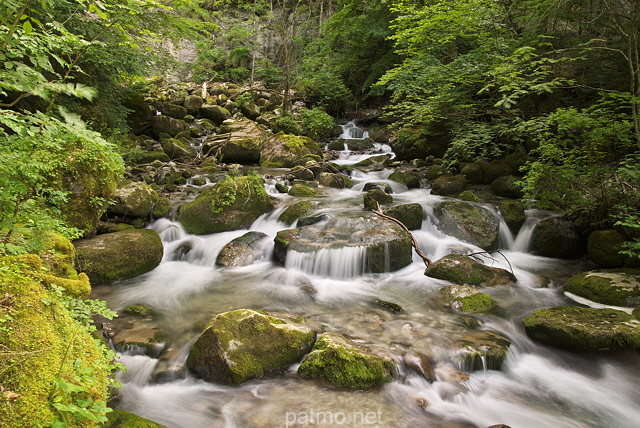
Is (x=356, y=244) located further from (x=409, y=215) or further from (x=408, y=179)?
(x=408, y=179)

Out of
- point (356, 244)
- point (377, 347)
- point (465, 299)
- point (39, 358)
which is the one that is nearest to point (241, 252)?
point (356, 244)

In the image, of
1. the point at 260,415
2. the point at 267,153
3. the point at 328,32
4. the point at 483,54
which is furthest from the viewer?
the point at 328,32

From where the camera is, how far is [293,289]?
5.79 metres

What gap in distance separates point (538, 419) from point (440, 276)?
282cm

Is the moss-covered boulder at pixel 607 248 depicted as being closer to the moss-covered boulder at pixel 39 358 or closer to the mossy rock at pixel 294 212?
the mossy rock at pixel 294 212

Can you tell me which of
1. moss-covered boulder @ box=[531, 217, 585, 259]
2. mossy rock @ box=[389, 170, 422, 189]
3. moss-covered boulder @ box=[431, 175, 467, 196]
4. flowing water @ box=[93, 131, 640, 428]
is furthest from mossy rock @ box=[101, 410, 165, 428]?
mossy rock @ box=[389, 170, 422, 189]

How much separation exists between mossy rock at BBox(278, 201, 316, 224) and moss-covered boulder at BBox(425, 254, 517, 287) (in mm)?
3434

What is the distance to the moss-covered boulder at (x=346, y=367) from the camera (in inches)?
132

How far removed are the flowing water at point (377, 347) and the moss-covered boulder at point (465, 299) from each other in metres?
0.17

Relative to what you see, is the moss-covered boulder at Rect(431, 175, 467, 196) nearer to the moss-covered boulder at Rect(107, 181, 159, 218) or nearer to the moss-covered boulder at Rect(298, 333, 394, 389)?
the moss-covered boulder at Rect(298, 333, 394, 389)

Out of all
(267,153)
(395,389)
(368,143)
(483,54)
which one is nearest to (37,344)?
(395,389)

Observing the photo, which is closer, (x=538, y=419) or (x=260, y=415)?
(x=260, y=415)

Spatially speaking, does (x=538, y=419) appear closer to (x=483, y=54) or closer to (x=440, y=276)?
(x=440, y=276)

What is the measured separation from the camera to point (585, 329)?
158 inches
